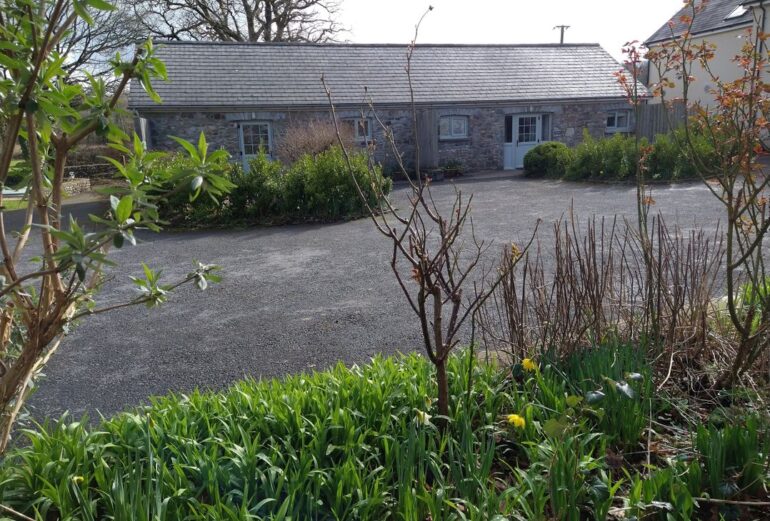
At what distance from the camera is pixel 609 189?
1639 centimetres

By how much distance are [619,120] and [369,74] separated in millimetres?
10255

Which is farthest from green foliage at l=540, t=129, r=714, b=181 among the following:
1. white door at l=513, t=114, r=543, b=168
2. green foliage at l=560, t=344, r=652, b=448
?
green foliage at l=560, t=344, r=652, b=448

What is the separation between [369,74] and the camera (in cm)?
2344

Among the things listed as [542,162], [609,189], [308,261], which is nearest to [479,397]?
[308,261]

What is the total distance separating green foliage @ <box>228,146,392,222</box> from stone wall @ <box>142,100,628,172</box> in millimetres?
5671

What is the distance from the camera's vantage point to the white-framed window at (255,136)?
21016mm

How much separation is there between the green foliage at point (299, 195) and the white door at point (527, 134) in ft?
40.1

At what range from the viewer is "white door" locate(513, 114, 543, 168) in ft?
79.7

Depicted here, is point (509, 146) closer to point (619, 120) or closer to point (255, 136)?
point (619, 120)

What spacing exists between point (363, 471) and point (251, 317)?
4.26 metres

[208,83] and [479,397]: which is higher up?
[208,83]

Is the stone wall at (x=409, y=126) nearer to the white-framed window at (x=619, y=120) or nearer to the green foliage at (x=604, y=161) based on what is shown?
the white-framed window at (x=619, y=120)

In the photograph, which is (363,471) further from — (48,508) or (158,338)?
(158,338)

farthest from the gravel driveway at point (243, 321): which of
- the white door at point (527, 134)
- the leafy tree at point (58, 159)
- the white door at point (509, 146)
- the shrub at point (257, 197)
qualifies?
the white door at point (527, 134)
